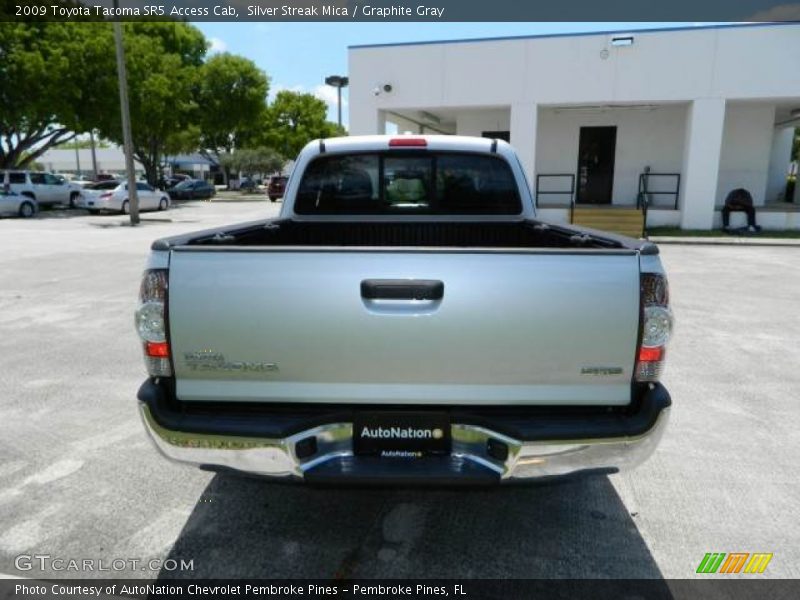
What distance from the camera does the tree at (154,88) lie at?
28.0 meters

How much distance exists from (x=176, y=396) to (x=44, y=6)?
29.4m

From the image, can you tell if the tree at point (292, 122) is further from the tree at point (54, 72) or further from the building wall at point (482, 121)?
the building wall at point (482, 121)

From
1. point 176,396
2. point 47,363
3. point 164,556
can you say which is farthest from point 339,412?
point 47,363

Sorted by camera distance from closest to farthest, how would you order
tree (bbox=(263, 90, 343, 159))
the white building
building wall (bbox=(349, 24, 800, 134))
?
building wall (bbox=(349, 24, 800, 134)) < the white building < tree (bbox=(263, 90, 343, 159))

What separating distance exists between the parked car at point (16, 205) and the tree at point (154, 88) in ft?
15.7

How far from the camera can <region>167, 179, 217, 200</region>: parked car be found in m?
40.1

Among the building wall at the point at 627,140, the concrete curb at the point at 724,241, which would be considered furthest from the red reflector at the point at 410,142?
the building wall at the point at 627,140

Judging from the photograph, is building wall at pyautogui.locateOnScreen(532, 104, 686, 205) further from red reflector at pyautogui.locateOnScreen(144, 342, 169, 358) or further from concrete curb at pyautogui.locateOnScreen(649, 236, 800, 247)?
red reflector at pyautogui.locateOnScreen(144, 342, 169, 358)

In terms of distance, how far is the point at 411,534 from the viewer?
3.00m

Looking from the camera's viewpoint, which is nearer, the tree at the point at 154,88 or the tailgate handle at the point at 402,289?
the tailgate handle at the point at 402,289

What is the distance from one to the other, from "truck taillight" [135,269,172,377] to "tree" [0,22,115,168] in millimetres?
26982

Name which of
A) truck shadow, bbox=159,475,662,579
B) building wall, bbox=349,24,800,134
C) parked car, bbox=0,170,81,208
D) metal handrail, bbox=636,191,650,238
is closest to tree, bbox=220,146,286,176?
parked car, bbox=0,170,81,208

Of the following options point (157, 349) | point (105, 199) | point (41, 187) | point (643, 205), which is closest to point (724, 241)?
point (643, 205)

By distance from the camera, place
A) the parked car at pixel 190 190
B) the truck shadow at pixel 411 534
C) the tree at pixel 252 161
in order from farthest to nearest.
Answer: the tree at pixel 252 161
the parked car at pixel 190 190
the truck shadow at pixel 411 534
